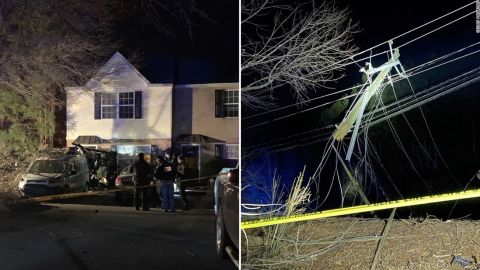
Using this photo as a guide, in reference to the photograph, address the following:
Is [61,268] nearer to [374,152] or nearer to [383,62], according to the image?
[374,152]

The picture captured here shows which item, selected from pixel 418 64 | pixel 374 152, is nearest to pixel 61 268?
pixel 374 152

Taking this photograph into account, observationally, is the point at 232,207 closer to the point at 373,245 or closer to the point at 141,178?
the point at 141,178

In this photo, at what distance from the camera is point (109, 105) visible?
153 centimetres

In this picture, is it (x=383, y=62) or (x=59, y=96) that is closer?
(x=59, y=96)

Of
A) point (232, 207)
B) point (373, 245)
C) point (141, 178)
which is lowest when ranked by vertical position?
point (373, 245)

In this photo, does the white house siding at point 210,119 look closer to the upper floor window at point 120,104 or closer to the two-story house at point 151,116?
the two-story house at point 151,116

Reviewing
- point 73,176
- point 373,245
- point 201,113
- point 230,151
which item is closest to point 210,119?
point 201,113

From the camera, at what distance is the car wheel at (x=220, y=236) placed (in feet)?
5.29

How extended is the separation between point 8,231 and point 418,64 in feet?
7.18

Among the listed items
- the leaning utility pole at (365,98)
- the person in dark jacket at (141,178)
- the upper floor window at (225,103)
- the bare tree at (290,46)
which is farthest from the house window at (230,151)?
the leaning utility pole at (365,98)

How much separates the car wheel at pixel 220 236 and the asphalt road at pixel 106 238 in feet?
0.06

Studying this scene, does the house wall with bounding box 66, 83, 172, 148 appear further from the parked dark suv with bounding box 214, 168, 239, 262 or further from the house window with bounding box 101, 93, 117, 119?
the parked dark suv with bounding box 214, 168, 239, 262

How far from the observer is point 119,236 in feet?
5.31

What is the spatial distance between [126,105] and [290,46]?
1.10m
